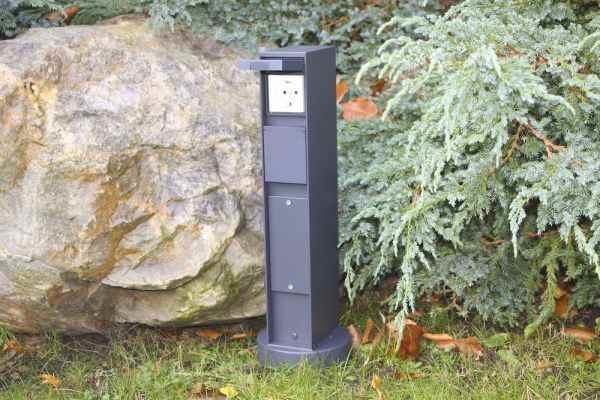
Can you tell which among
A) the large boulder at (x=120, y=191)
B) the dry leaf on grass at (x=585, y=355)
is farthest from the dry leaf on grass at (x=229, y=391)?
the dry leaf on grass at (x=585, y=355)

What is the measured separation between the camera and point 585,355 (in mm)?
3182

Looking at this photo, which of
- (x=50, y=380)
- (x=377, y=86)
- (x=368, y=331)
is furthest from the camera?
(x=377, y=86)

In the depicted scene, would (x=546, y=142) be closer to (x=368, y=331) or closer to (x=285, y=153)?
(x=285, y=153)

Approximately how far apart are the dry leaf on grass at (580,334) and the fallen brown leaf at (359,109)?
4.50ft

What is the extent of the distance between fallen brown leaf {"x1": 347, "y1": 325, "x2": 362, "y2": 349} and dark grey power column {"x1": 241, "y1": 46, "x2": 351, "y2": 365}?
82mm

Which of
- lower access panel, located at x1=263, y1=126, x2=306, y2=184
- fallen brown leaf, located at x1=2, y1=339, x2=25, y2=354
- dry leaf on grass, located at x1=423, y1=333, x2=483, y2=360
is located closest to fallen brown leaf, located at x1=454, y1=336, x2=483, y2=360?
dry leaf on grass, located at x1=423, y1=333, x2=483, y2=360

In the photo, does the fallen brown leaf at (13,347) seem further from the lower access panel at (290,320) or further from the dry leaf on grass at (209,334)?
the lower access panel at (290,320)

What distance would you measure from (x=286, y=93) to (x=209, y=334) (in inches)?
48.0

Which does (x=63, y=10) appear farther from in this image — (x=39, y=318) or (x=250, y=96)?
(x=39, y=318)

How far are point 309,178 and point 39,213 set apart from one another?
3.51 ft

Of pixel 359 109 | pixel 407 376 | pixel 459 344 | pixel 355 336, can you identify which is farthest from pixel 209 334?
pixel 359 109

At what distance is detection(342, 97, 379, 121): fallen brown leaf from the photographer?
3.95 meters

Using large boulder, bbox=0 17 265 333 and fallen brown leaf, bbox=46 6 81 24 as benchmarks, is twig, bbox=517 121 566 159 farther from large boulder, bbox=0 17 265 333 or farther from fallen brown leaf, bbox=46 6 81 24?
fallen brown leaf, bbox=46 6 81 24

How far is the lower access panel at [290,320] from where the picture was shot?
3133mm
